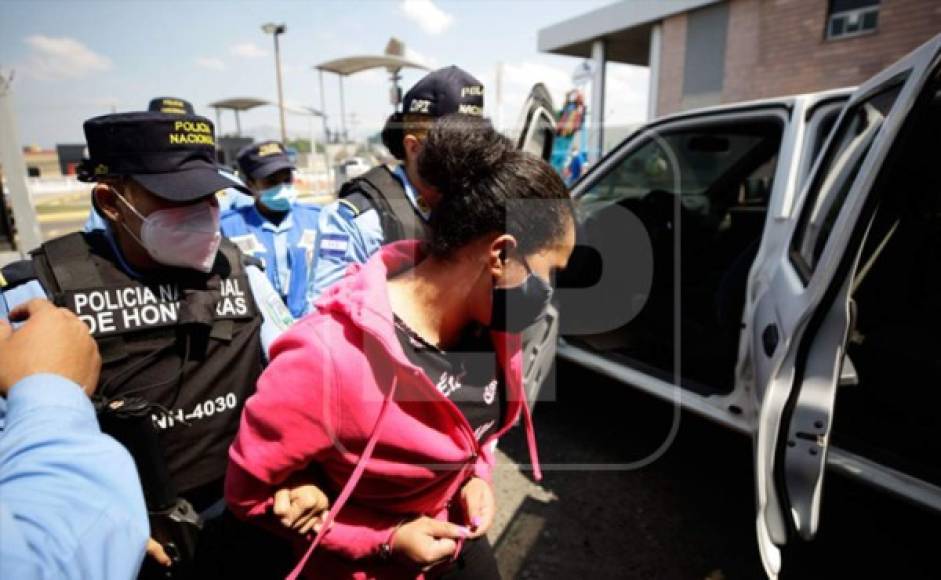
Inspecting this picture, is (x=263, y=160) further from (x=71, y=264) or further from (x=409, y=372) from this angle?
(x=409, y=372)

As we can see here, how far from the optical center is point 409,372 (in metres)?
1.10

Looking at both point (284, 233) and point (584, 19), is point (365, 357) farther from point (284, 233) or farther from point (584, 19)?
point (584, 19)

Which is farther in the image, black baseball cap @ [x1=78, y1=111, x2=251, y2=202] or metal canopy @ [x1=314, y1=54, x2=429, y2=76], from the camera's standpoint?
metal canopy @ [x1=314, y1=54, x2=429, y2=76]

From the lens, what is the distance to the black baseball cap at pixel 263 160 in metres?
3.72

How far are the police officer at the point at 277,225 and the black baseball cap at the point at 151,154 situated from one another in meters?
1.55

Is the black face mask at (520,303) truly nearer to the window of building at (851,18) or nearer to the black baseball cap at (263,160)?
the black baseball cap at (263,160)

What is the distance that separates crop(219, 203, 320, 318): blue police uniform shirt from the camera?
3.16 m

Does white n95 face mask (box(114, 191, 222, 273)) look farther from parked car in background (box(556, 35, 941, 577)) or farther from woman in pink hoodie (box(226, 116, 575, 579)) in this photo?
parked car in background (box(556, 35, 941, 577))

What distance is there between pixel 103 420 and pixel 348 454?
0.55m

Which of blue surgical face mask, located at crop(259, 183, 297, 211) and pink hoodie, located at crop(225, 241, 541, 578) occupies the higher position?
blue surgical face mask, located at crop(259, 183, 297, 211)

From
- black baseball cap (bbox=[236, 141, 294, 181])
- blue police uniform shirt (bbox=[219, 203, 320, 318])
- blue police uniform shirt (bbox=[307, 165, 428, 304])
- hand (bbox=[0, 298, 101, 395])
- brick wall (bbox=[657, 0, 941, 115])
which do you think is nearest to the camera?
hand (bbox=[0, 298, 101, 395])

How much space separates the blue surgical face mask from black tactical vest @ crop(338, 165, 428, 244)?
1.52 metres

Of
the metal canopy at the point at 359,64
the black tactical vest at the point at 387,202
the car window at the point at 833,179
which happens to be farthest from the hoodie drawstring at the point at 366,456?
the metal canopy at the point at 359,64

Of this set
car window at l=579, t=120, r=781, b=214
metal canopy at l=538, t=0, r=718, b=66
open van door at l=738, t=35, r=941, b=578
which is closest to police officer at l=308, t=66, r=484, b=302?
open van door at l=738, t=35, r=941, b=578
